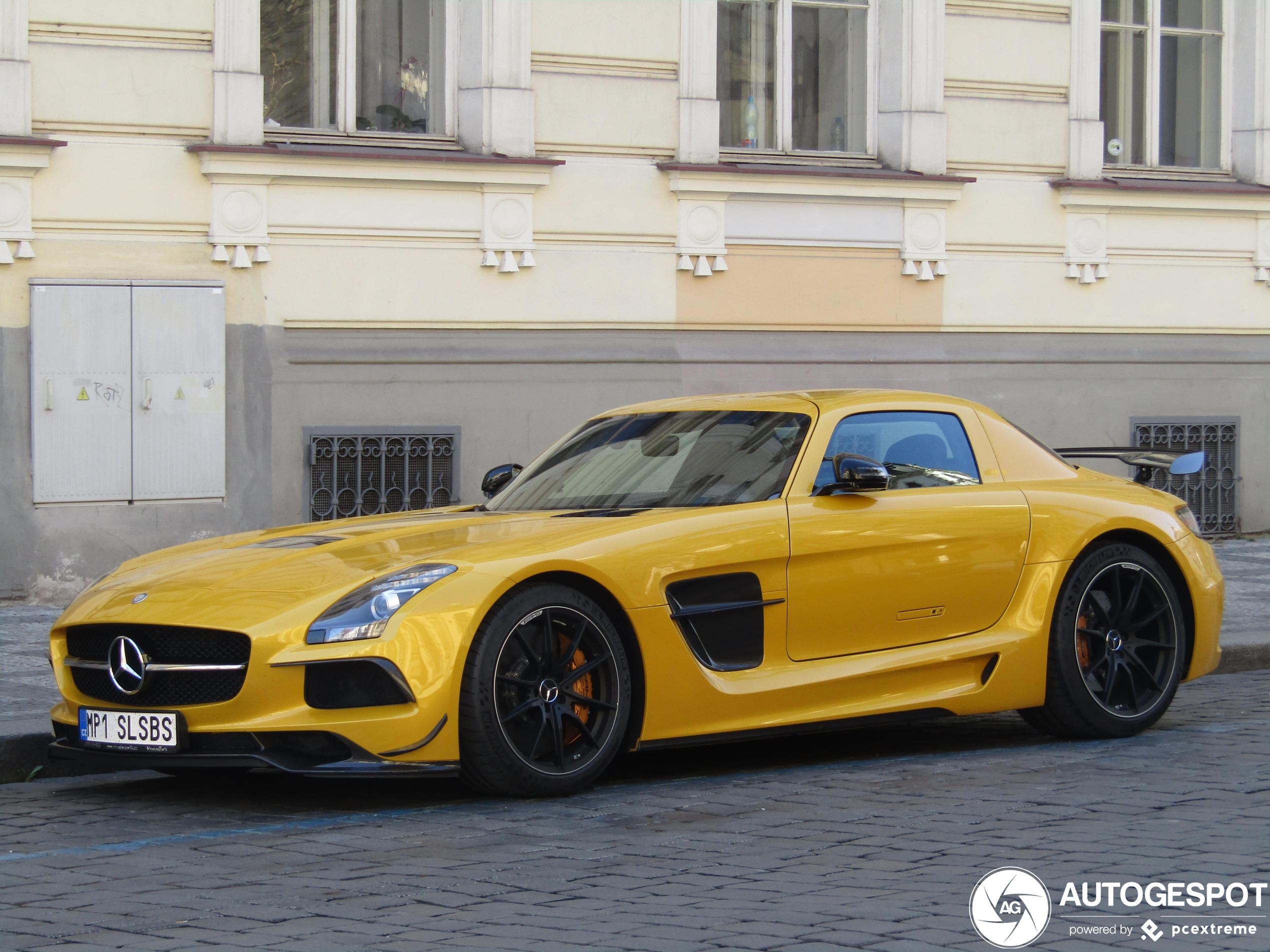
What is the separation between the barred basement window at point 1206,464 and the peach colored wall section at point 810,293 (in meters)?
2.23

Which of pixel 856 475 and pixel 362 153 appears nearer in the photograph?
pixel 856 475

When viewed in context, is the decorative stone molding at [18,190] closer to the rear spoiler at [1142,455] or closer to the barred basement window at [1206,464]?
the rear spoiler at [1142,455]

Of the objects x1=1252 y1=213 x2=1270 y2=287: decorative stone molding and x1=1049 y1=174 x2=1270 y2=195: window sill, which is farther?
x1=1252 y1=213 x2=1270 y2=287: decorative stone molding

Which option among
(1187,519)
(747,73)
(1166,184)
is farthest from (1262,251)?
(1187,519)

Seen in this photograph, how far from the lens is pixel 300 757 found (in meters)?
5.59

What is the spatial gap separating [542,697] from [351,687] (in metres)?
0.66

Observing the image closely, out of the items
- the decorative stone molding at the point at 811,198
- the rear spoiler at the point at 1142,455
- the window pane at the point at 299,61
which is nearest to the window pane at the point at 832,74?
the decorative stone molding at the point at 811,198

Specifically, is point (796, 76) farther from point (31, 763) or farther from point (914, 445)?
point (31, 763)

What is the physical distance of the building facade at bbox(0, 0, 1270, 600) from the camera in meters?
11.2

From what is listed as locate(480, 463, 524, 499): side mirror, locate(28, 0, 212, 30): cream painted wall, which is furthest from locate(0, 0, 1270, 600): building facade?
locate(480, 463, 524, 499): side mirror

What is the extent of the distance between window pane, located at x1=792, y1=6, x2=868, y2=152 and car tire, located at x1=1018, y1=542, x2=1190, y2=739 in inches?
285

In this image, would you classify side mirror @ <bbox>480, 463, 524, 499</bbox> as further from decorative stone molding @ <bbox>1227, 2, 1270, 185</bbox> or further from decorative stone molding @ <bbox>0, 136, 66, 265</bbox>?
decorative stone molding @ <bbox>1227, 2, 1270, 185</bbox>

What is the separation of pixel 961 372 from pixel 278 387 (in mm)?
5393

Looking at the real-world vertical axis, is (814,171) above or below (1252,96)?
below
